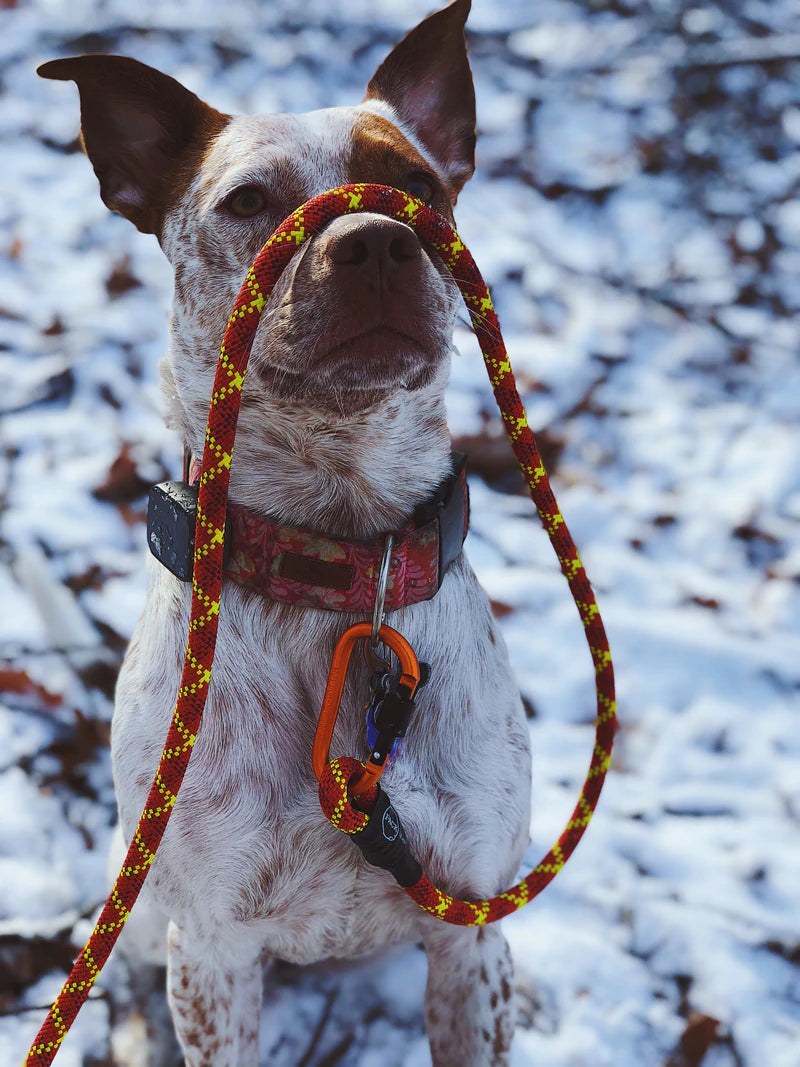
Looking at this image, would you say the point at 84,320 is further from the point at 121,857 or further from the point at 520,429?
the point at 520,429

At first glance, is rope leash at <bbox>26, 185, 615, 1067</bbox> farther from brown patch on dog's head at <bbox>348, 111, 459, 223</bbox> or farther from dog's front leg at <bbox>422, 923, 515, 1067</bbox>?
dog's front leg at <bbox>422, 923, 515, 1067</bbox>

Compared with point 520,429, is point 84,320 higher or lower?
lower

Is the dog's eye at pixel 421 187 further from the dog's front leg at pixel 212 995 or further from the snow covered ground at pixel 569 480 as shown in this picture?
the snow covered ground at pixel 569 480

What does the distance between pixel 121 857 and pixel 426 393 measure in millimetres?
Answer: 961

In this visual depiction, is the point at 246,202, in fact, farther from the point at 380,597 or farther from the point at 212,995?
the point at 212,995

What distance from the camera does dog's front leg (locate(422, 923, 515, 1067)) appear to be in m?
1.60

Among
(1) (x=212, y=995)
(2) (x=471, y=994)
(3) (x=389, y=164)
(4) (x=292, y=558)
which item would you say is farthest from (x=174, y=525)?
(2) (x=471, y=994)

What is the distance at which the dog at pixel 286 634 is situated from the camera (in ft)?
4.49

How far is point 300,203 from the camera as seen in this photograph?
1.41 meters

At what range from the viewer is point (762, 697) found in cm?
255

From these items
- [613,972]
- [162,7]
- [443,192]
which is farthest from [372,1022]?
[162,7]

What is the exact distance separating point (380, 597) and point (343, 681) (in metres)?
0.12

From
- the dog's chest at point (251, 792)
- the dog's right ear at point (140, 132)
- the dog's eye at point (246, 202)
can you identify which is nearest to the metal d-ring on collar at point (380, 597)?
the dog's chest at point (251, 792)

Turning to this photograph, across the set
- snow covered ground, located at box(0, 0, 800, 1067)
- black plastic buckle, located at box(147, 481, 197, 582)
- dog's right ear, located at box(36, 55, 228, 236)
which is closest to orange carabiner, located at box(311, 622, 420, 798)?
black plastic buckle, located at box(147, 481, 197, 582)
